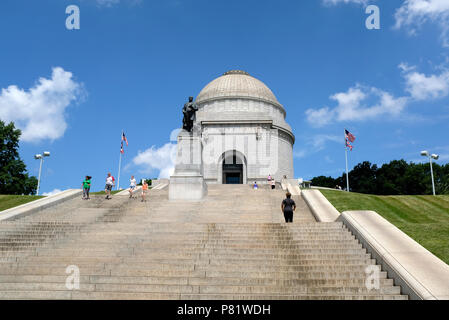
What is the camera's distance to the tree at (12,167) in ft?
143

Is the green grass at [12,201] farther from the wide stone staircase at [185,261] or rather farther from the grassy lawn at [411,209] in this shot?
the grassy lawn at [411,209]

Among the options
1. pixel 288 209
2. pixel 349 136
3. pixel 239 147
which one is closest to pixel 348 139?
pixel 349 136

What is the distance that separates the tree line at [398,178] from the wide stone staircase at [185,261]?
65776 millimetres

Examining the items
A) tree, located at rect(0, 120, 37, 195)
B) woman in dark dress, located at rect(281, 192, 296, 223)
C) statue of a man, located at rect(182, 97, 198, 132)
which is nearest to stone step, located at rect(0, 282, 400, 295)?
woman in dark dress, located at rect(281, 192, 296, 223)

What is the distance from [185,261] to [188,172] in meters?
10.8

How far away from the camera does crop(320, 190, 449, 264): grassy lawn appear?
10922 millimetres

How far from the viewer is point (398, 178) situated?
69000 mm

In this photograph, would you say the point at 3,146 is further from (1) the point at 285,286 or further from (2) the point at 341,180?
(2) the point at 341,180

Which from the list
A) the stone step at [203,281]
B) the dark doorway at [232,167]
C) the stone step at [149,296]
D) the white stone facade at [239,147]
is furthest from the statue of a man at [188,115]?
the dark doorway at [232,167]

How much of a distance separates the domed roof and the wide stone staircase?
34.0m

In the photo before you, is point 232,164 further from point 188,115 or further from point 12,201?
point 12,201

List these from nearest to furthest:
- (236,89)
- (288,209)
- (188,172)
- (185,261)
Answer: (185,261) → (288,209) → (188,172) → (236,89)
